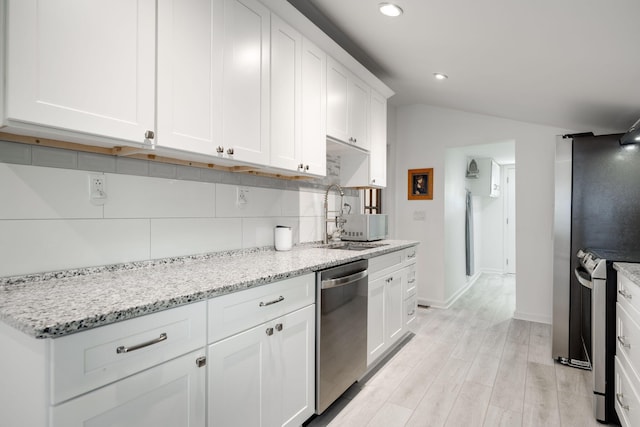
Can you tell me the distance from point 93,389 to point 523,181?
411cm

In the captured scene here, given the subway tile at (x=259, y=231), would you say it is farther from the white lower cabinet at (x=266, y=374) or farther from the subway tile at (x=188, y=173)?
the white lower cabinet at (x=266, y=374)

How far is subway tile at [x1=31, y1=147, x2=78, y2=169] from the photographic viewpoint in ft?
4.37

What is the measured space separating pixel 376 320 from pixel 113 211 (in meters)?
1.81

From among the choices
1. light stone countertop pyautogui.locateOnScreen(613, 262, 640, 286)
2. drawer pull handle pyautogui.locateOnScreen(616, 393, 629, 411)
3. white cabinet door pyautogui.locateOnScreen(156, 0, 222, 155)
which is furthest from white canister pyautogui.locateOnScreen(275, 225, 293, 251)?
drawer pull handle pyautogui.locateOnScreen(616, 393, 629, 411)

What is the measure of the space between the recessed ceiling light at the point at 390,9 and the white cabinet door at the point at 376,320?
1.71 metres

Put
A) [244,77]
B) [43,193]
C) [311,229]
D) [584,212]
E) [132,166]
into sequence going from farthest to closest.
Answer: [311,229] < [584,212] < [244,77] < [132,166] < [43,193]

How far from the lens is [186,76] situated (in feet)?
5.02

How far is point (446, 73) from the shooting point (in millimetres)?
2920

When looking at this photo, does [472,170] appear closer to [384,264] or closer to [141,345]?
[384,264]

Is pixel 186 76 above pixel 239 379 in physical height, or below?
above

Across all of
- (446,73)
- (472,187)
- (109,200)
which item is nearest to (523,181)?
(446,73)

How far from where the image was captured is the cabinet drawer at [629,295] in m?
1.55

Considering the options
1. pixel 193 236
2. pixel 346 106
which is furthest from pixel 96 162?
pixel 346 106

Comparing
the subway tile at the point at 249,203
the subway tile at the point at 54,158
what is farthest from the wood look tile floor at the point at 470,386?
the subway tile at the point at 54,158
